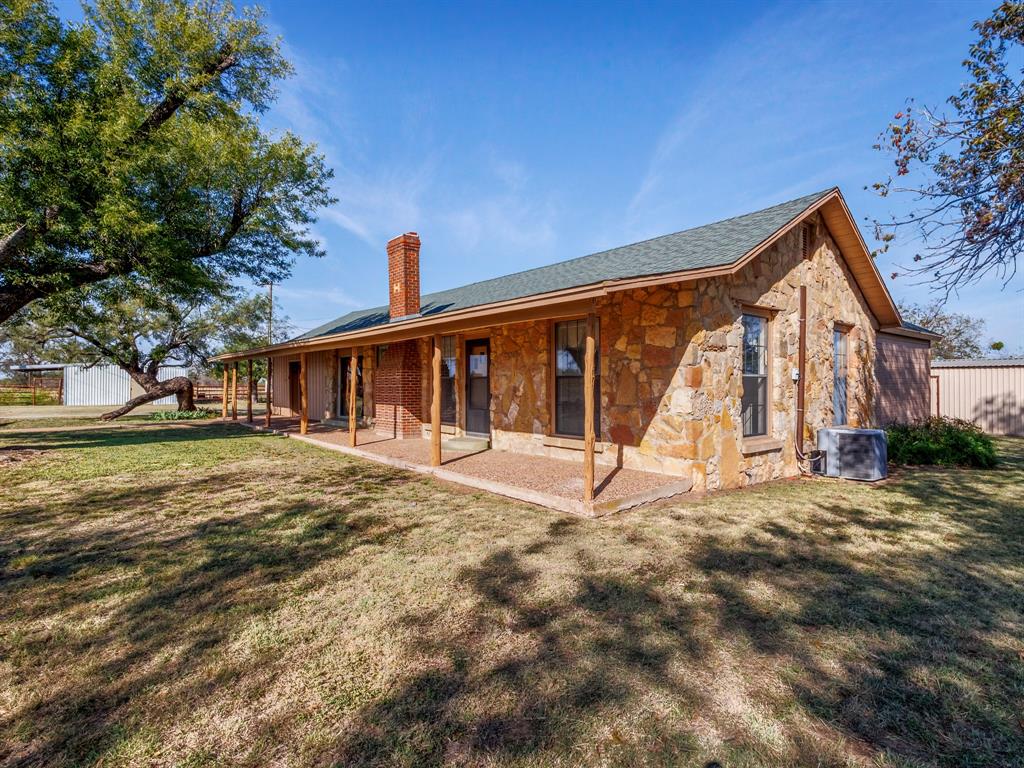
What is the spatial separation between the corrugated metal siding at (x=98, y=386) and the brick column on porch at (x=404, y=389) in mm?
25713

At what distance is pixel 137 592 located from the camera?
3445mm

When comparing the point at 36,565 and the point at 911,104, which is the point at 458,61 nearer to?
the point at 911,104

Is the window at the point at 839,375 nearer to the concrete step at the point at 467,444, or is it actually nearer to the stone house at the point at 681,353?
the stone house at the point at 681,353

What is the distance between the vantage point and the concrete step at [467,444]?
9367mm

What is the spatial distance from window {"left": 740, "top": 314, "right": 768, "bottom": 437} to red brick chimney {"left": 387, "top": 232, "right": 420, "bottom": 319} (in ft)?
26.0

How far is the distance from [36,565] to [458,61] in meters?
10.8

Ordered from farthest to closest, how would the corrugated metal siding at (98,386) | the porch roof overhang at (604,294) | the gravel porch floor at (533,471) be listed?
the corrugated metal siding at (98,386) < the gravel porch floor at (533,471) < the porch roof overhang at (604,294)

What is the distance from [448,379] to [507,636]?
26.5 ft

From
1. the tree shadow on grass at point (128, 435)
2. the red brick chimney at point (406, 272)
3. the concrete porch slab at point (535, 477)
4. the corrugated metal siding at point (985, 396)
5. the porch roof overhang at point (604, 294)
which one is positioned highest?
the red brick chimney at point (406, 272)

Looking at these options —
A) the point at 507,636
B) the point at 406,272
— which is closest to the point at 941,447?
the point at 507,636

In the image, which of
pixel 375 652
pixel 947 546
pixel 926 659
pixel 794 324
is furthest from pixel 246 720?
pixel 794 324

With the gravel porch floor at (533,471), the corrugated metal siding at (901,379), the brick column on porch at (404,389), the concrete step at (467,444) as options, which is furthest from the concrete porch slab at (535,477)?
the corrugated metal siding at (901,379)

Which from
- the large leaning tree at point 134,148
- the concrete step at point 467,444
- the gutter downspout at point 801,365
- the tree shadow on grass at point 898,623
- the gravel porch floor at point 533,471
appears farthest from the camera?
the concrete step at point 467,444

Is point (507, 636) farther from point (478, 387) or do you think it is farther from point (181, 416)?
point (181, 416)
